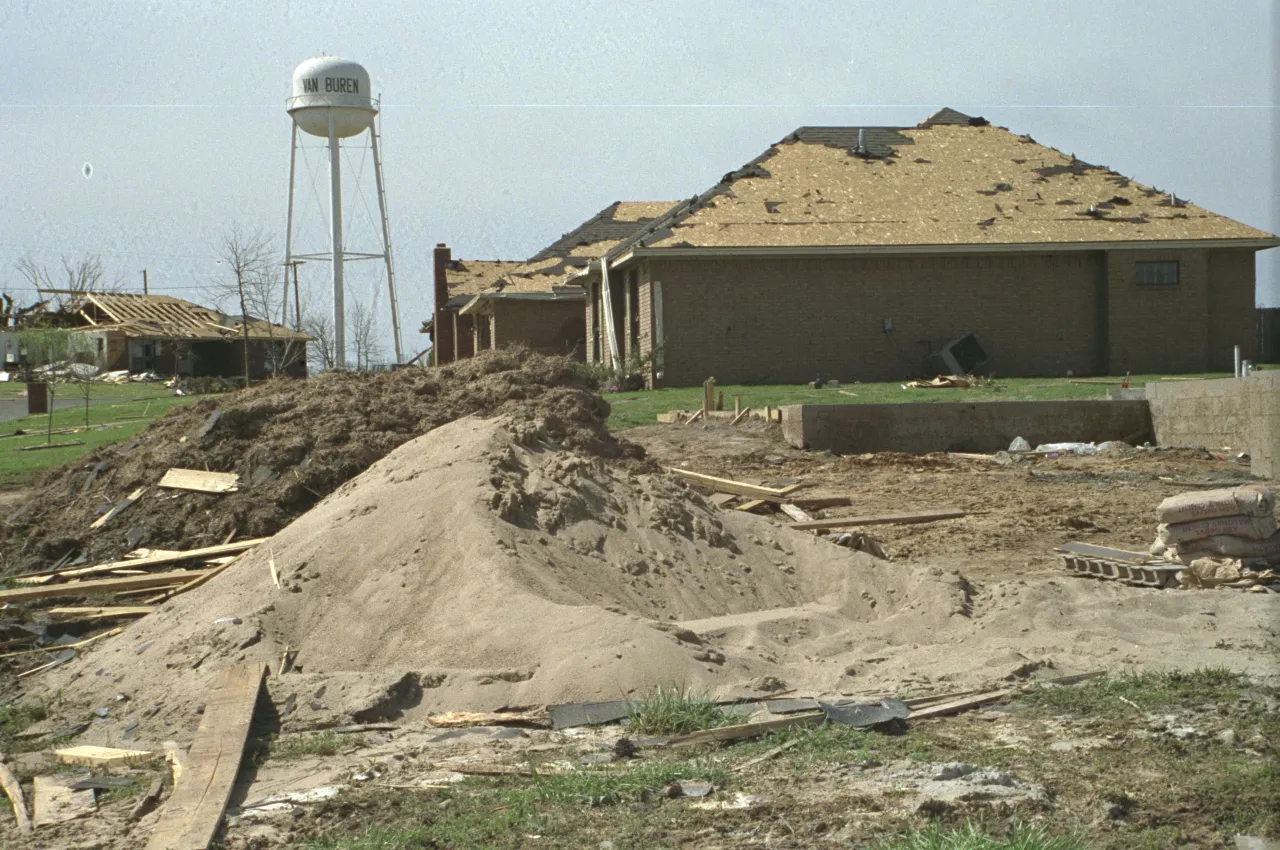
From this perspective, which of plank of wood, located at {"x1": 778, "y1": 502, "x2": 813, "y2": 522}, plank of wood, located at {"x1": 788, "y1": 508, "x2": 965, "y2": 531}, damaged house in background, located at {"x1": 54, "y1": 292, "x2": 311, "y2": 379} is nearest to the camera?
plank of wood, located at {"x1": 788, "y1": 508, "x2": 965, "y2": 531}

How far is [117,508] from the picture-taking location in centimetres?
1323

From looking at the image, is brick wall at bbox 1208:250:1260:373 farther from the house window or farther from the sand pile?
the sand pile

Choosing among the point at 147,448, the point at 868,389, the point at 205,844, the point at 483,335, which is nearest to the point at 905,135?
the point at 868,389

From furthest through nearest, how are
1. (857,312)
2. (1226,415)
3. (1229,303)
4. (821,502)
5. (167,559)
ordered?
1. (1229,303)
2. (857,312)
3. (1226,415)
4. (821,502)
5. (167,559)

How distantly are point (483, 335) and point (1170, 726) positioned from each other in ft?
125

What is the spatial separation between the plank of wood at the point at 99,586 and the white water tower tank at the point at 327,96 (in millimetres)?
29464

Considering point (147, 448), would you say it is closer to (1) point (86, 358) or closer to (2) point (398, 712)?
(2) point (398, 712)

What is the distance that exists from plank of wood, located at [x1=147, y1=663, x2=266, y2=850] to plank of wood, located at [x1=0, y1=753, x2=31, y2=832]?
61 cm

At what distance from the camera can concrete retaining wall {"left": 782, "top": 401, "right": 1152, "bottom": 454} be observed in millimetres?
20297

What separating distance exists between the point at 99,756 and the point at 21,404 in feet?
118

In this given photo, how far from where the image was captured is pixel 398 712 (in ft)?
23.4

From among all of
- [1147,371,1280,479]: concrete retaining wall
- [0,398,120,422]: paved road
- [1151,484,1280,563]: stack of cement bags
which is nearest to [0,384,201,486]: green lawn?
[0,398,120,422]: paved road

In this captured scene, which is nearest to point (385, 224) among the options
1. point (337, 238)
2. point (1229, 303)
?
point (337, 238)

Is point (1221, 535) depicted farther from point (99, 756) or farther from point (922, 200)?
point (922, 200)
